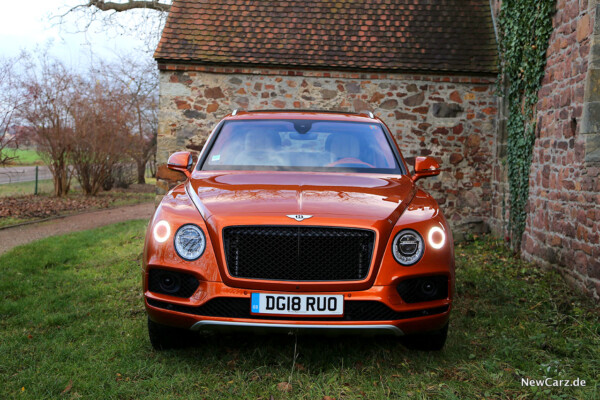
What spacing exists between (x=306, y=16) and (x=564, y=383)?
8752mm

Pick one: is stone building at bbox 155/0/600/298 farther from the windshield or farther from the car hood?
the car hood

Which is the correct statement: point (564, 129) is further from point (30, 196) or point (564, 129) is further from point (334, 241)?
point (30, 196)

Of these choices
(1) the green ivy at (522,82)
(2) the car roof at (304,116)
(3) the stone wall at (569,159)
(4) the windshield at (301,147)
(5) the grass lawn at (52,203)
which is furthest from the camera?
(5) the grass lawn at (52,203)

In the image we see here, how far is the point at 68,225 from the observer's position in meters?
12.2

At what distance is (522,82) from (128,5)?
14760mm

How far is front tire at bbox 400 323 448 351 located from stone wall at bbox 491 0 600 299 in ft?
8.05

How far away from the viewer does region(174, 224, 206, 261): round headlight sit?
338 cm

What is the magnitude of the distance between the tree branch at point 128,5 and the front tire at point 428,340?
1694 cm

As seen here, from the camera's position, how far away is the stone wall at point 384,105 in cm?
998

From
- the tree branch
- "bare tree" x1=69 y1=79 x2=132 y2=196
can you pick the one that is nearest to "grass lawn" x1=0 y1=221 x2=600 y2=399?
"bare tree" x1=69 y1=79 x2=132 y2=196

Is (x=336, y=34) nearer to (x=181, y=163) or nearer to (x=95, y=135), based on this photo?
(x=181, y=163)

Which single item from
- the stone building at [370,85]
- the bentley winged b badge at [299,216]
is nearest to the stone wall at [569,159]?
the stone building at [370,85]

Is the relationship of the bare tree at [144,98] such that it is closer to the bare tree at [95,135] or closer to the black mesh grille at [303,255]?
the bare tree at [95,135]

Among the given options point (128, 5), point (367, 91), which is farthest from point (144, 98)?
point (367, 91)
